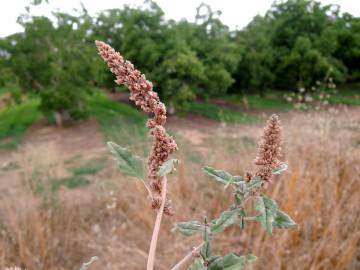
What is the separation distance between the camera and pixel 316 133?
4234mm

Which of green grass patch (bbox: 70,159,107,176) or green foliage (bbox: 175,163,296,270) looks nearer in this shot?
green foliage (bbox: 175,163,296,270)

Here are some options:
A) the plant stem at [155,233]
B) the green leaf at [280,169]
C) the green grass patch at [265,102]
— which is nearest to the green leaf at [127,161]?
the plant stem at [155,233]

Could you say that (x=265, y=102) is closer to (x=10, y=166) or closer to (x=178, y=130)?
(x=178, y=130)

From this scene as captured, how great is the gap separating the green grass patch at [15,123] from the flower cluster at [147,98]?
478 inches

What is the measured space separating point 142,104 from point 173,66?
13.8 meters

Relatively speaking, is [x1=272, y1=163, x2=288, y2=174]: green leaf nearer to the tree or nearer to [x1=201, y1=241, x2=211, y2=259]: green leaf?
[x1=201, y1=241, x2=211, y2=259]: green leaf

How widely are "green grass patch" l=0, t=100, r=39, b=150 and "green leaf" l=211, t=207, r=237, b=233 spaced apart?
12.1m

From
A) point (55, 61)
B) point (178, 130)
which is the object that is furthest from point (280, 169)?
point (55, 61)

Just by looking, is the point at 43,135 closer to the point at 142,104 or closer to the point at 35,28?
the point at 35,28

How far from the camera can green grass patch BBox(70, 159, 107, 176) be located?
843 cm

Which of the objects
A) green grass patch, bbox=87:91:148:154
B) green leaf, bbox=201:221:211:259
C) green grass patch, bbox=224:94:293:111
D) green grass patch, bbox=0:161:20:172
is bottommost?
green grass patch, bbox=0:161:20:172

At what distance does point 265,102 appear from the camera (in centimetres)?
1855

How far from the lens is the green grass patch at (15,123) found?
40.8 feet

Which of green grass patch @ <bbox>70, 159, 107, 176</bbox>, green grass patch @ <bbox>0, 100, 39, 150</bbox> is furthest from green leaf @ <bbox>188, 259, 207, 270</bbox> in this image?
green grass patch @ <bbox>0, 100, 39, 150</bbox>
